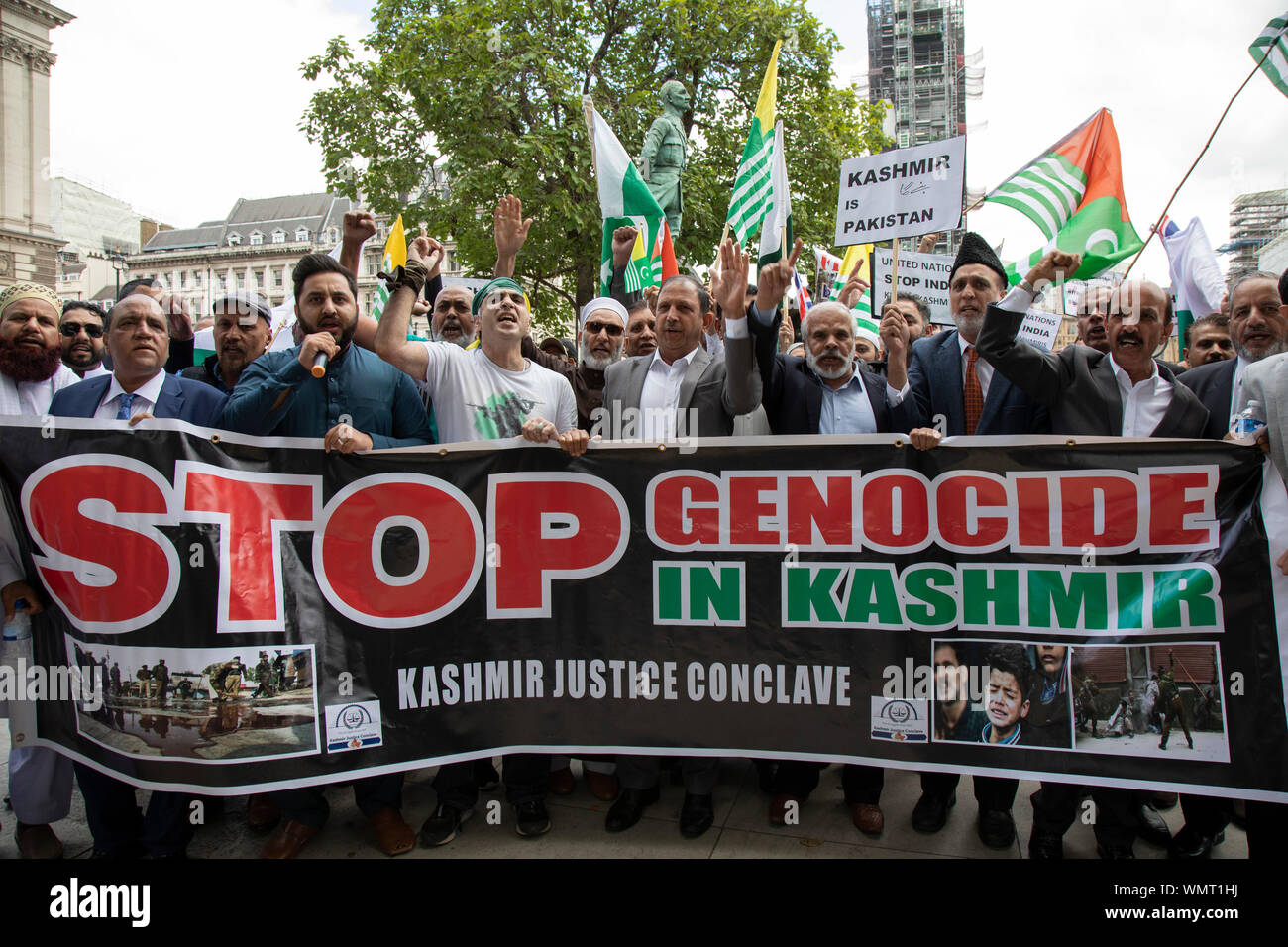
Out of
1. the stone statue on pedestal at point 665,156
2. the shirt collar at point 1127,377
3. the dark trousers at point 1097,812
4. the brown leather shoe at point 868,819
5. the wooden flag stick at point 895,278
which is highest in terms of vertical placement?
the stone statue on pedestal at point 665,156

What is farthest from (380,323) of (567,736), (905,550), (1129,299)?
(1129,299)

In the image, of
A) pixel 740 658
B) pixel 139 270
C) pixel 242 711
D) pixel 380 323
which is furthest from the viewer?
pixel 139 270

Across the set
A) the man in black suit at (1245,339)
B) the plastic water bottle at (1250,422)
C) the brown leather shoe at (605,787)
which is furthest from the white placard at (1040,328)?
the brown leather shoe at (605,787)

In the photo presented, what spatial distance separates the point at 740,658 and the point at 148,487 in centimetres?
232

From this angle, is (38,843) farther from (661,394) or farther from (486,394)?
(661,394)

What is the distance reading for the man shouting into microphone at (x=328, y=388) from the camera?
3.07 m

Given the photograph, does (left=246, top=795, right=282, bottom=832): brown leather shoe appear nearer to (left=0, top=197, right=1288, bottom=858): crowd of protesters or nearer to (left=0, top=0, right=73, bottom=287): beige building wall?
(left=0, top=197, right=1288, bottom=858): crowd of protesters

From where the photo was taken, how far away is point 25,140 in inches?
1373

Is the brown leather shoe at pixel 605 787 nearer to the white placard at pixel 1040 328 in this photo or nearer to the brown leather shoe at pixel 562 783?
the brown leather shoe at pixel 562 783

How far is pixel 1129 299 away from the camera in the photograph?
325 centimetres

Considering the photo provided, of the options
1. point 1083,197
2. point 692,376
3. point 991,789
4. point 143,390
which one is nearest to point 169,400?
point 143,390

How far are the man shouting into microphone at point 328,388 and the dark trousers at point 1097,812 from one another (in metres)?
2.89

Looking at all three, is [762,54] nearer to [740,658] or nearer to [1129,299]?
[1129,299]

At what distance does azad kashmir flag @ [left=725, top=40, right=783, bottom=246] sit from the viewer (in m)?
5.68
